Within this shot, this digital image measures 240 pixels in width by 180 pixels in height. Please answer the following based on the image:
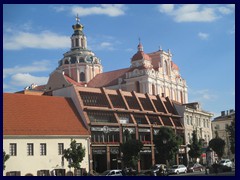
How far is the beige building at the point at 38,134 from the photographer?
151ft

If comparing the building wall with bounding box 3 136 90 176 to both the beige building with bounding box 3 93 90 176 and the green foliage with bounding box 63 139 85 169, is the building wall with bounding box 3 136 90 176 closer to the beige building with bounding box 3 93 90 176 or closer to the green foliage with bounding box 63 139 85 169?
the beige building with bounding box 3 93 90 176

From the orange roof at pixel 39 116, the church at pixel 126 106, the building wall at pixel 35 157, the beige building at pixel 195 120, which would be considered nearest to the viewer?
the building wall at pixel 35 157

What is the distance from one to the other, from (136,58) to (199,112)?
71.8 ft

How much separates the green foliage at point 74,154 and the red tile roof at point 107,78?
149ft

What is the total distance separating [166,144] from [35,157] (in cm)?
1697

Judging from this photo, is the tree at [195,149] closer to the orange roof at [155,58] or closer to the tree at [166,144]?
the tree at [166,144]

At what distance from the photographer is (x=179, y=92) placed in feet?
333

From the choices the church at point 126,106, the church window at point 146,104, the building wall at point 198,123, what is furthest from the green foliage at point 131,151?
the building wall at point 198,123

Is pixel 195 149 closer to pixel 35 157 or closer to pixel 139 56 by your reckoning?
pixel 35 157

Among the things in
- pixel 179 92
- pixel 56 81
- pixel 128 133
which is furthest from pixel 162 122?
pixel 179 92

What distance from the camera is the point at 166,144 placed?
2227 inches

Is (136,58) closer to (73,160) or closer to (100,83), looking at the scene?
(100,83)

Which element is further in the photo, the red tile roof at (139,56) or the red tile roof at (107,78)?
the red tile roof at (107,78)

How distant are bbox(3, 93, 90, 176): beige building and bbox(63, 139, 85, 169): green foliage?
158 cm
